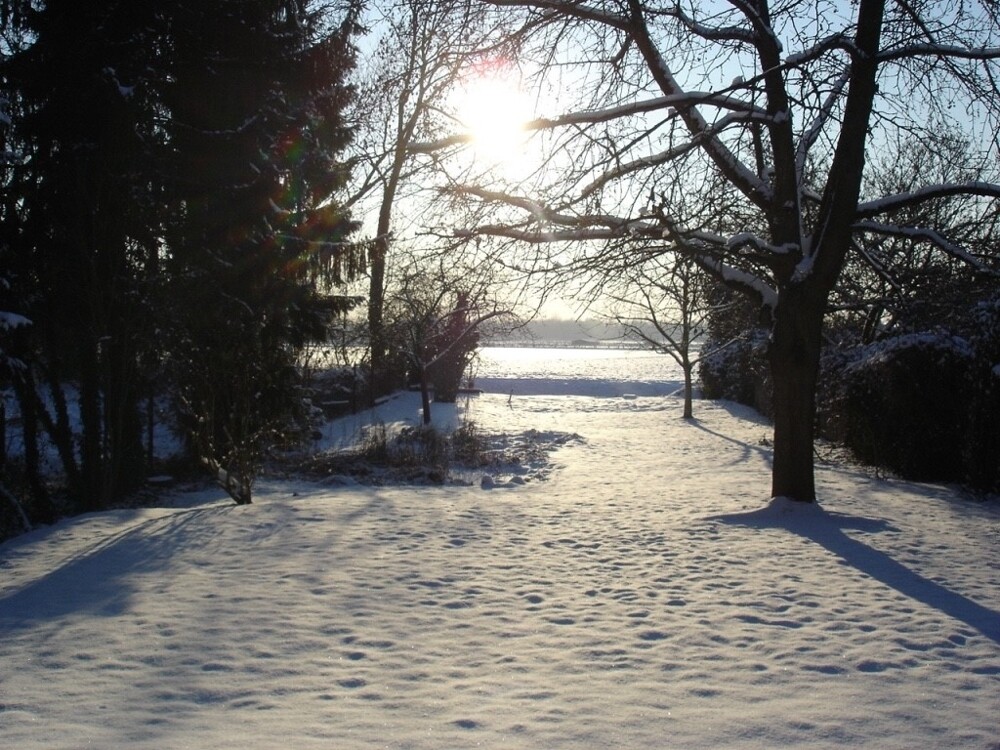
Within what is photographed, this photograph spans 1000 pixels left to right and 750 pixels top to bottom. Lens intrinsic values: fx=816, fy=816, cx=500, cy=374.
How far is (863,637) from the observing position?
205 inches

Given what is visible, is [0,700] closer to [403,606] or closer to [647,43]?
[403,606]

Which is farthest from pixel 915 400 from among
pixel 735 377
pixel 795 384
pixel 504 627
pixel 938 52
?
pixel 735 377

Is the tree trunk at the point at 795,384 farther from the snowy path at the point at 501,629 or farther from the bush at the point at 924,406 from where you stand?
the bush at the point at 924,406

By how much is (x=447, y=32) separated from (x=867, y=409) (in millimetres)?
9239

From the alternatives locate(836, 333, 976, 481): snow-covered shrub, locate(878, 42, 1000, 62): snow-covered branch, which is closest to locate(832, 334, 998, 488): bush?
locate(836, 333, 976, 481): snow-covered shrub

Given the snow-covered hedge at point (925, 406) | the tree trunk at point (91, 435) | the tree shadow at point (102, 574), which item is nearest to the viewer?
the tree shadow at point (102, 574)

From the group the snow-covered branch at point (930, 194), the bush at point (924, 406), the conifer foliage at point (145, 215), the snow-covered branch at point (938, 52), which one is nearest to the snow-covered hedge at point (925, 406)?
the bush at point (924, 406)

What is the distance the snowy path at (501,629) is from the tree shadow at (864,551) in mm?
35

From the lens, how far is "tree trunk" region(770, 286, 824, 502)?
9500 mm

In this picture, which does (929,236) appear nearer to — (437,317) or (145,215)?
(145,215)

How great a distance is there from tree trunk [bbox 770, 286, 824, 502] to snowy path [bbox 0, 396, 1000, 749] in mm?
479

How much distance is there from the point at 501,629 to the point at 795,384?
18.7ft

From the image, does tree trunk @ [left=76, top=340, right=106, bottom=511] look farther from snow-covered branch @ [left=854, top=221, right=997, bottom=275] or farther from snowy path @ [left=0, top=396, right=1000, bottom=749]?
snow-covered branch @ [left=854, top=221, right=997, bottom=275]

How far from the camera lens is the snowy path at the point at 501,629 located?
13.0 feet
